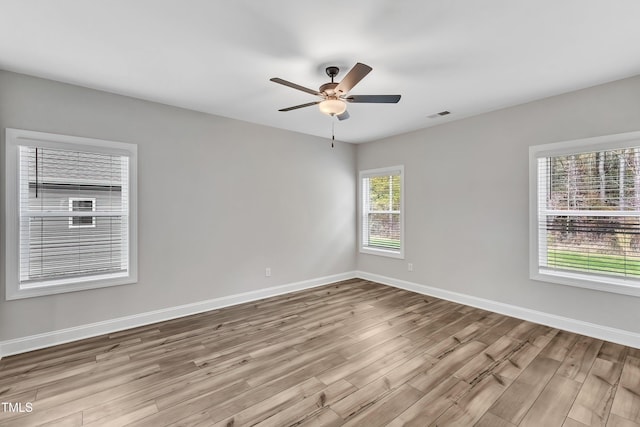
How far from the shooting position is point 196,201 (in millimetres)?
3891

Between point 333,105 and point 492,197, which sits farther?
point 492,197

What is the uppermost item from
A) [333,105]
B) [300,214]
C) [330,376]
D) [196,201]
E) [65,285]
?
[333,105]

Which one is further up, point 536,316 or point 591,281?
point 591,281

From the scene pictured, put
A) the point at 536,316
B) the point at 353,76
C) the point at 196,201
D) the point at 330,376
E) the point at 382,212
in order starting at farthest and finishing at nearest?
the point at 382,212 < the point at 196,201 < the point at 536,316 < the point at 330,376 < the point at 353,76

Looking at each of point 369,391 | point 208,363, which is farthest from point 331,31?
point 208,363

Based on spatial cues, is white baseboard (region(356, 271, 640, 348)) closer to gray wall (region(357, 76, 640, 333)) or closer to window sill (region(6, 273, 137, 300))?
gray wall (region(357, 76, 640, 333))

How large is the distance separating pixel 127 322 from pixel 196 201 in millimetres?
1592

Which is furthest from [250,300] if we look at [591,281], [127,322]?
[591,281]

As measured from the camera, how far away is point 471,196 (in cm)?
418

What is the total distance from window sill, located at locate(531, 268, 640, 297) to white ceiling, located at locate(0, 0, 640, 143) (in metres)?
2.04

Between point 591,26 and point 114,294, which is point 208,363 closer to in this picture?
point 114,294

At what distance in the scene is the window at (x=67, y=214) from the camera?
2.82 metres

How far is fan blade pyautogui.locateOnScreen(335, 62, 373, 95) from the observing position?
2.12m

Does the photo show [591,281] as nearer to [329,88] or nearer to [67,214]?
[329,88]
